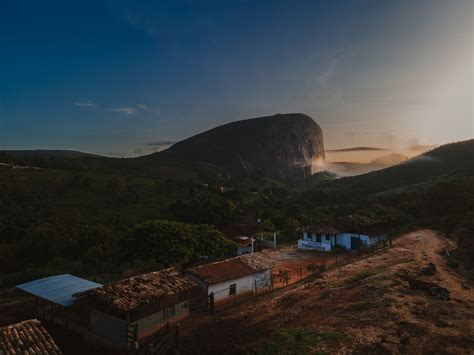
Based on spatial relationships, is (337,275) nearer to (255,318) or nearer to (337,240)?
(255,318)

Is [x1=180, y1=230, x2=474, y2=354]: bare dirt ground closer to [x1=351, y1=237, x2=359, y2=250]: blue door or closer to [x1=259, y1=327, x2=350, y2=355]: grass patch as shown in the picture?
[x1=259, y1=327, x2=350, y2=355]: grass patch

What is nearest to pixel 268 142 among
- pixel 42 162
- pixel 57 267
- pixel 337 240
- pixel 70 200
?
pixel 42 162

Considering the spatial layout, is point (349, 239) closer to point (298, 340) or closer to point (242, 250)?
point (242, 250)

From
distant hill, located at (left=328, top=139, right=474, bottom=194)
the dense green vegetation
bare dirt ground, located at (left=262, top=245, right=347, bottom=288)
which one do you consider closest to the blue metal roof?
the dense green vegetation

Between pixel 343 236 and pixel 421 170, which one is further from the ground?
pixel 421 170

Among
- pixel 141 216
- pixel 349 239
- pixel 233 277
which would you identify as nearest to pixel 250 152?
pixel 141 216

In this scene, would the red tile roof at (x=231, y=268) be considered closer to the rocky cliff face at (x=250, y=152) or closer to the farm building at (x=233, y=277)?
the farm building at (x=233, y=277)

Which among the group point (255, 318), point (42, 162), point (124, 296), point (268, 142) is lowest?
point (255, 318)
